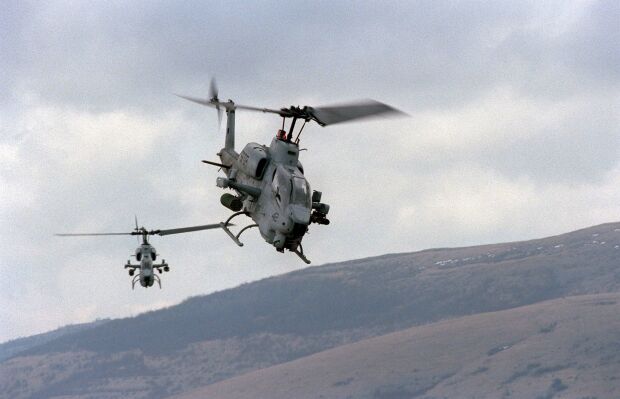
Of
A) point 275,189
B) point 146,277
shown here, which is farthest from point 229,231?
point 146,277

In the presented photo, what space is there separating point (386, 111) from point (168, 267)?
100 ft

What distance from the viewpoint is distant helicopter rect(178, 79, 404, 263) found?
59531mm

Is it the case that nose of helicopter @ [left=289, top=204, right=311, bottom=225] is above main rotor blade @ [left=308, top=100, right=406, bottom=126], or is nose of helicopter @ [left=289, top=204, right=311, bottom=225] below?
below

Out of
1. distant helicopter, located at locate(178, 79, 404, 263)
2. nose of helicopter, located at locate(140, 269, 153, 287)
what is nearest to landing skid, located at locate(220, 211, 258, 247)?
distant helicopter, located at locate(178, 79, 404, 263)

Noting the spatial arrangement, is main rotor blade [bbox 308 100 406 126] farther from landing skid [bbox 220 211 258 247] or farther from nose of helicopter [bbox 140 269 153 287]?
nose of helicopter [bbox 140 269 153 287]

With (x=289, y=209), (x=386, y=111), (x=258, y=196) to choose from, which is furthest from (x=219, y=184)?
(x=386, y=111)

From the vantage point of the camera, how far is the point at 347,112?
5878 cm

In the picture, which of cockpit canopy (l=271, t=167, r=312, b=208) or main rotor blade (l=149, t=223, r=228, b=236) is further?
main rotor blade (l=149, t=223, r=228, b=236)

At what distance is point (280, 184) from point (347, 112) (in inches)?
223

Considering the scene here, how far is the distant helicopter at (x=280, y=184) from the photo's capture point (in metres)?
59.5

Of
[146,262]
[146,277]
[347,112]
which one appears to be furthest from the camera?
[146,262]

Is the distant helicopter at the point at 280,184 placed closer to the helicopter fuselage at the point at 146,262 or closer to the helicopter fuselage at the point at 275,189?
the helicopter fuselage at the point at 275,189

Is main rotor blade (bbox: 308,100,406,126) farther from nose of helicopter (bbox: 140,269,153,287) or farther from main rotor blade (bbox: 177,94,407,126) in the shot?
nose of helicopter (bbox: 140,269,153,287)

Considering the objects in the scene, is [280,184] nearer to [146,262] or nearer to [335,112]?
[335,112]
